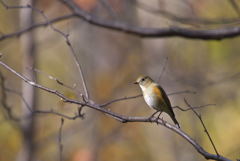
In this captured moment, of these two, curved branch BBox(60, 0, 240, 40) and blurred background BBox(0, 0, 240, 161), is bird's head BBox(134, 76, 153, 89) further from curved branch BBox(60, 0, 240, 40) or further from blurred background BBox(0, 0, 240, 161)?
blurred background BBox(0, 0, 240, 161)

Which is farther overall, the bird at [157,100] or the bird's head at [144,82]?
the bird's head at [144,82]

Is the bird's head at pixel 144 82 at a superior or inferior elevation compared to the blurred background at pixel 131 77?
inferior

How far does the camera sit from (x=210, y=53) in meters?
11.1

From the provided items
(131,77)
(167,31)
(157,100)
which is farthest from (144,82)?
(131,77)

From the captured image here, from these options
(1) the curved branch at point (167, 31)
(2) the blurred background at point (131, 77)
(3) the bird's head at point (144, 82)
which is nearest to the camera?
(1) the curved branch at point (167, 31)

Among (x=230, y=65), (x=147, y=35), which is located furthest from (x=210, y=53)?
(x=147, y=35)

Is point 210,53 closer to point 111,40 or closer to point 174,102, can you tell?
point 174,102

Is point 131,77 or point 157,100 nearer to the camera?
point 157,100

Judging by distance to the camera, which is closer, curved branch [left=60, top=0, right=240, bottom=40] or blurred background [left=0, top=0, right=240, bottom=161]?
curved branch [left=60, top=0, right=240, bottom=40]

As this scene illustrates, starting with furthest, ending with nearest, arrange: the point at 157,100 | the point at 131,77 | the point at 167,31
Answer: the point at 131,77 < the point at 167,31 < the point at 157,100

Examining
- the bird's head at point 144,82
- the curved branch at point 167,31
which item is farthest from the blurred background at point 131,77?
the bird's head at point 144,82

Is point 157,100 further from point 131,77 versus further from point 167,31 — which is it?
point 131,77

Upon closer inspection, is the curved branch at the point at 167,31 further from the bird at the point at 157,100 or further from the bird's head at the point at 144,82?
the bird at the point at 157,100

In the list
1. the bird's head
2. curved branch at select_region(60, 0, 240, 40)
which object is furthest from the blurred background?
the bird's head
